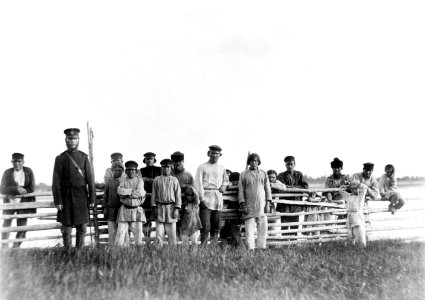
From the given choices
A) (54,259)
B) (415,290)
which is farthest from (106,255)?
(415,290)

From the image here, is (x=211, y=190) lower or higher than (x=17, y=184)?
lower

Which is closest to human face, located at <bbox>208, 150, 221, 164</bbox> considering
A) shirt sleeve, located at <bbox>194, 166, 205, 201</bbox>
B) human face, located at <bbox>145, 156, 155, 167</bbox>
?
shirt sleeve, located at <bbox>194, 166, 205, 201</bbox>

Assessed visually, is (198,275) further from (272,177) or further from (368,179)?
(368,179)

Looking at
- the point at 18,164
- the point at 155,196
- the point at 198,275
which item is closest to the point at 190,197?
the point at 155,196

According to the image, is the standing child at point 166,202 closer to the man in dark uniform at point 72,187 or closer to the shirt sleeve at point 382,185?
the man in dark uniform at point 72,187

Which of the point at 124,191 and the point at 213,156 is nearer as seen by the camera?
the point at 124,191

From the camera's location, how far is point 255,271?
6363 mm

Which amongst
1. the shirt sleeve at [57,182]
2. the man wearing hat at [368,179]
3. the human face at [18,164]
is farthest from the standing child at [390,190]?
the human face at [18,164]

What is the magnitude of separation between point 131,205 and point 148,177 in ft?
4.07

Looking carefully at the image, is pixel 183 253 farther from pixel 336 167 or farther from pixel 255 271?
pixel 336 167

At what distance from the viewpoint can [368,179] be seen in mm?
10938

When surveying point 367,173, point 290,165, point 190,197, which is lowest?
point 190,197

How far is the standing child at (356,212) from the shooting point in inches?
392

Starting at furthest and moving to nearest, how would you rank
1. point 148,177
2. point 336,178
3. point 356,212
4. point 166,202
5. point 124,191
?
1. point 336,178
2. point 356,212
3. point 148,177
4. point 166,202
5. point 124,191
